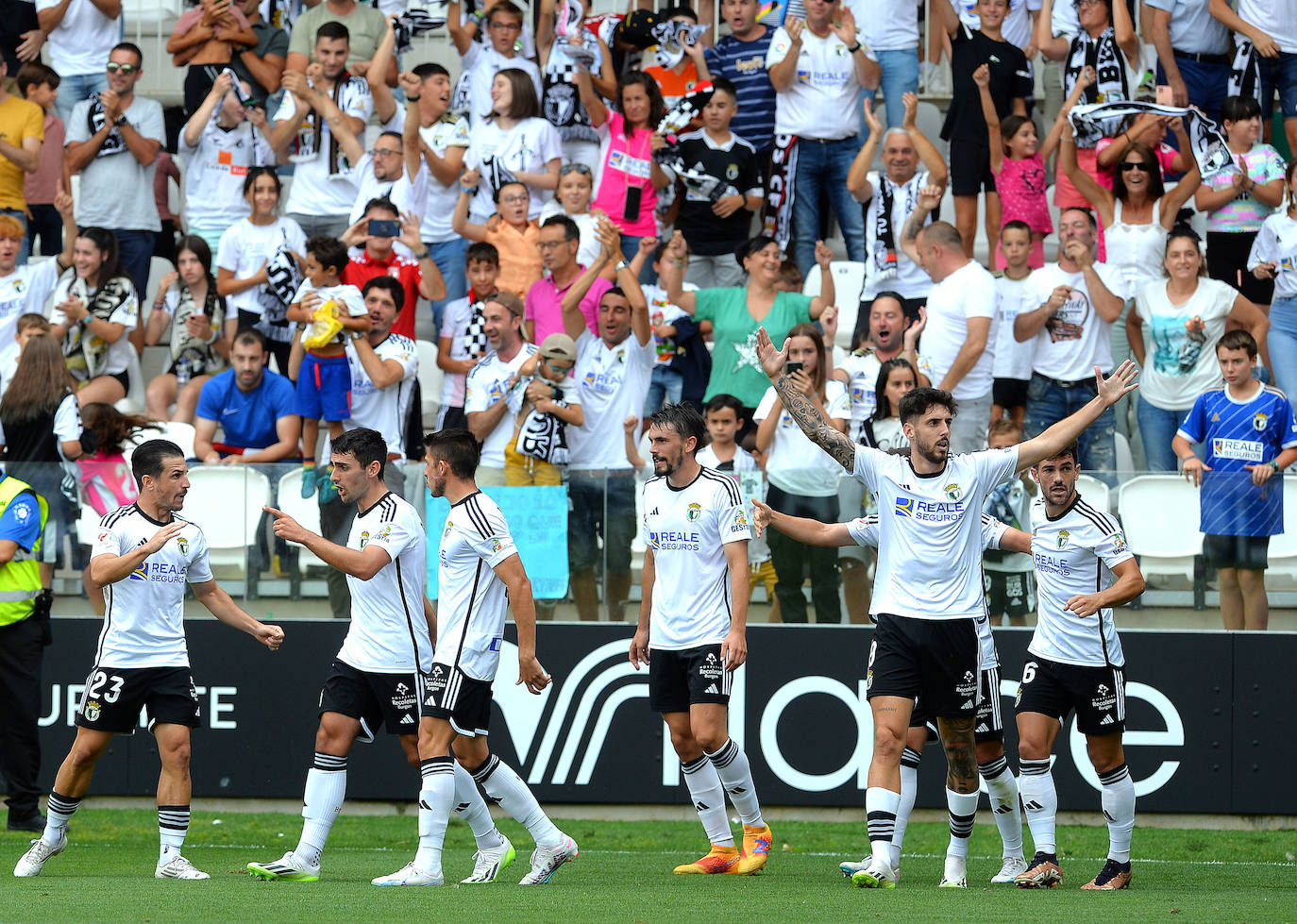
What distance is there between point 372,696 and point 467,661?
64 cm

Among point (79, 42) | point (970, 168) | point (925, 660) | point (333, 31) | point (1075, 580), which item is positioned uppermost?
point (79, 42)

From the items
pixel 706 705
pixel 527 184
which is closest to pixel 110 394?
pixel 527 184

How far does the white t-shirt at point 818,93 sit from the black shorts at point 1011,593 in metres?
4.86

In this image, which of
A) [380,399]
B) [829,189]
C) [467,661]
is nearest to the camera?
[467,661]

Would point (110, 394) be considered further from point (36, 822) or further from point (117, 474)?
point (36, 822)

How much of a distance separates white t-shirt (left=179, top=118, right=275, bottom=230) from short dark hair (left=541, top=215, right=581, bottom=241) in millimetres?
3564

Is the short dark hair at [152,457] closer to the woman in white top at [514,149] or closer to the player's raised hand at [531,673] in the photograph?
the player's raised hand at [531,673]

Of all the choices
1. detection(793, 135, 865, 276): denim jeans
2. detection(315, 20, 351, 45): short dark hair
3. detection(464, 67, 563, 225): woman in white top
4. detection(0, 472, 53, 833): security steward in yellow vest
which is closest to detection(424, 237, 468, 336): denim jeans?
detection(464, 67, 563, 225): woman in white top

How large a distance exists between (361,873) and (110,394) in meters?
5.96

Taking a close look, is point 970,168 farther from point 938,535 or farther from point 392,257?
point 938,535

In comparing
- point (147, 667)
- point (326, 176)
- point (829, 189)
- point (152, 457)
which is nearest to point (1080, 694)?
point (147, 667)

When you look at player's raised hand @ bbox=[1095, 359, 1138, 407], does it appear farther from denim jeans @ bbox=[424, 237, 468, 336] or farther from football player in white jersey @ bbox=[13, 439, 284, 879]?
denim jeans @ bbox=[424, 237, 468, 336]

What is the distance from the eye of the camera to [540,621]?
10977 mm

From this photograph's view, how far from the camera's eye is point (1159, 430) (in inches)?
465
